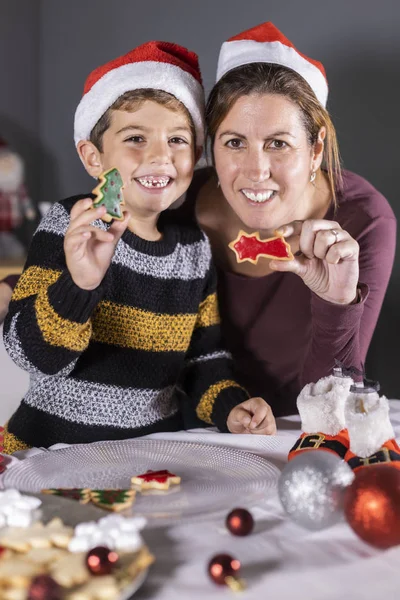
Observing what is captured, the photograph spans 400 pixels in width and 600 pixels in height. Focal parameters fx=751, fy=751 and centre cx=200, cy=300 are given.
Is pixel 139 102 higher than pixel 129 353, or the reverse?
pixel 139 102

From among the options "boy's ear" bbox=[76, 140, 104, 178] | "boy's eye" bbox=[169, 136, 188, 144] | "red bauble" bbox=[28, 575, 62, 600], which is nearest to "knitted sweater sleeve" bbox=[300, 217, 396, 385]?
"boy's eye" bbox=[169, 136, 188, 144]

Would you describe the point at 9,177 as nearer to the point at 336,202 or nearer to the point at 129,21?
the point at 129,21

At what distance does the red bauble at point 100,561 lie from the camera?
631mm

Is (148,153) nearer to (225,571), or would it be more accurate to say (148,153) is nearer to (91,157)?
(91,157)

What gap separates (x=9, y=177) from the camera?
297cm

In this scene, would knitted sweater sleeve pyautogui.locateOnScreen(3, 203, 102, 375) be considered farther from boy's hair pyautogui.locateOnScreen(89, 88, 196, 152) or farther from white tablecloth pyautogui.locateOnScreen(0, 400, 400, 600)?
white tablecloth pyautogui.locateOnScreen(0, 400, 400, 600)

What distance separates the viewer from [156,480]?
2.94ft

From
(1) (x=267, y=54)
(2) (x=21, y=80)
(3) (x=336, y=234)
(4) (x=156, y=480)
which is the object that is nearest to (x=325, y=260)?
(3) (x=336, y=234)

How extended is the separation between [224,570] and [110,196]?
0.63m

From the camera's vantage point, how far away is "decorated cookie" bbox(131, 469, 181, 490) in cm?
89

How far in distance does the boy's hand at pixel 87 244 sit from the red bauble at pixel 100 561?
1.71ft

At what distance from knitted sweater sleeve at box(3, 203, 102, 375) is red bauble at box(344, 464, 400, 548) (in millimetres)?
533

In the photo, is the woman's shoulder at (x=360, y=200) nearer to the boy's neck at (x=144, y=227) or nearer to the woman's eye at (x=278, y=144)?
the woman's eye at (x=278, y=144)

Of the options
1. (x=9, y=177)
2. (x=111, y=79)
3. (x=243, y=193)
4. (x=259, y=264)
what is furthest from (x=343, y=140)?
(x=9, y=177)
